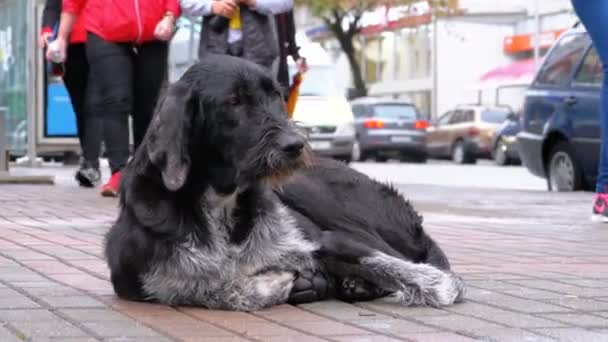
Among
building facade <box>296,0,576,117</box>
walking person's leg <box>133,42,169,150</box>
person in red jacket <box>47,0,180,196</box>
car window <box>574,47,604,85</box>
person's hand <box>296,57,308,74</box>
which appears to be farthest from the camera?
building facade <box>296,0,576,117</box>

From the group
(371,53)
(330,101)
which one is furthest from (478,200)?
(371,53)

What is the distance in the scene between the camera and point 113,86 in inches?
424

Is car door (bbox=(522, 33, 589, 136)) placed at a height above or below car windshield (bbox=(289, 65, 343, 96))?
above

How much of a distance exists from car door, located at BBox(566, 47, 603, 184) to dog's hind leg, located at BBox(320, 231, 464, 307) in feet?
31.5

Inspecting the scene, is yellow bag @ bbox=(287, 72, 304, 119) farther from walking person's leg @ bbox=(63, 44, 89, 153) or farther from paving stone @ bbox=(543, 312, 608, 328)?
paving stone @ bbox=(543, 312, 608, 328)

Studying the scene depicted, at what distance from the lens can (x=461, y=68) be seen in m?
64.9

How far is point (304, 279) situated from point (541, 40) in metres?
53.3

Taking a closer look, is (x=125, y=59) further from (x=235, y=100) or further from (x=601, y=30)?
(x=235, y=100)

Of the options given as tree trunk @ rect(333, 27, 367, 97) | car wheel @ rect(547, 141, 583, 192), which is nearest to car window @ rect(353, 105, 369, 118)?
tree trunk @ rect(333, 27, 367, 97)

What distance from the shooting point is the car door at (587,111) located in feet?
47.9

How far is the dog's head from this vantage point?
4648 millimetres

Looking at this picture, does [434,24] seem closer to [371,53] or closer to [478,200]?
[371,53]

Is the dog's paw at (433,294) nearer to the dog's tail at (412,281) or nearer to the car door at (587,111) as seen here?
the dog's tail at (412,281)

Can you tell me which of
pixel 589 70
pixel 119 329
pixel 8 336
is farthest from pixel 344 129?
pixel 8 336
